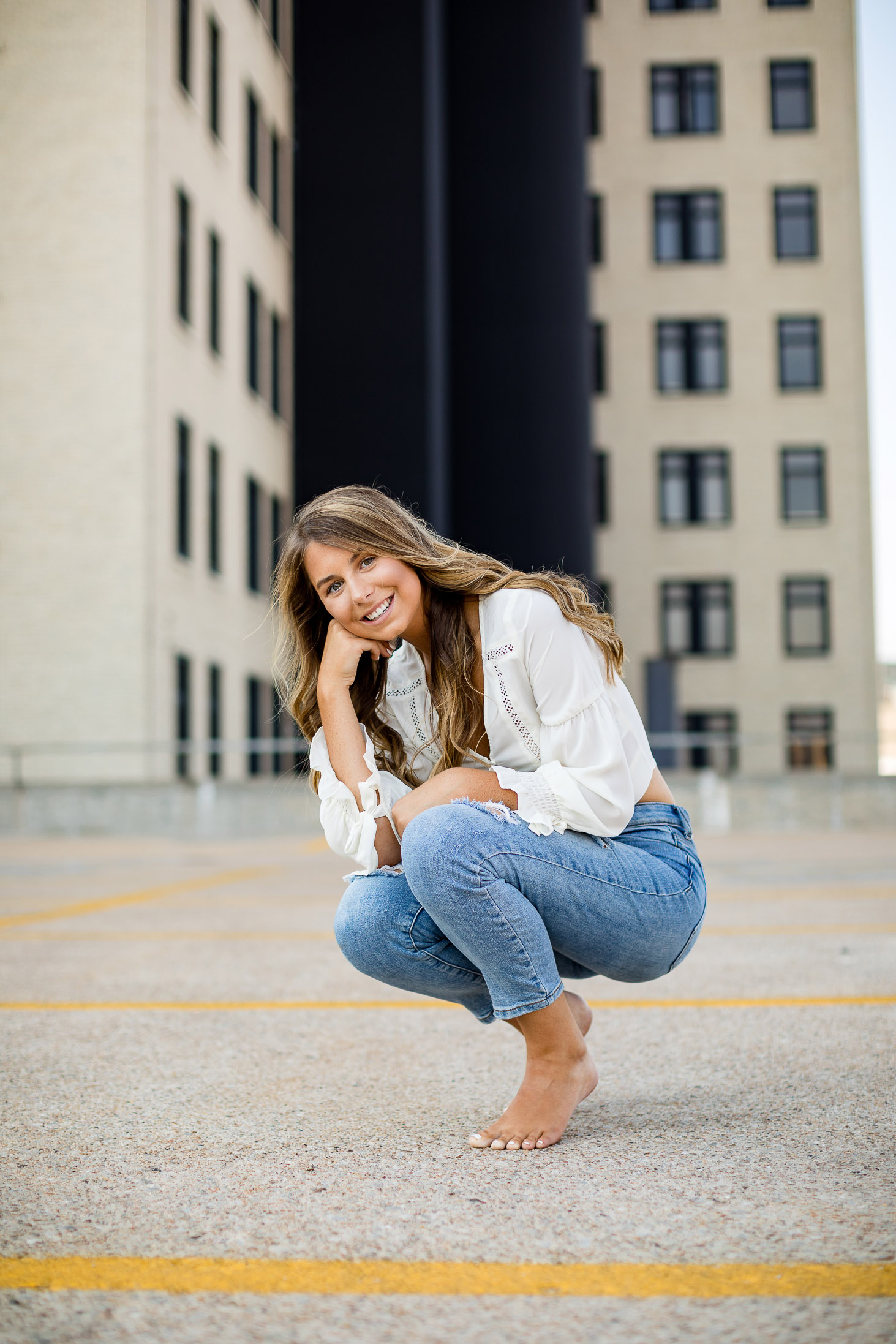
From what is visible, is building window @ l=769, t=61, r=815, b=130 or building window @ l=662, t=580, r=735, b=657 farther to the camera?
building window @ l=769, t=61, r=815, b=130

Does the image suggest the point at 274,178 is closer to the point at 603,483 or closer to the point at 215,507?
the point at 215,507

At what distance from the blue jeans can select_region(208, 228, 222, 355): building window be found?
21311 mm

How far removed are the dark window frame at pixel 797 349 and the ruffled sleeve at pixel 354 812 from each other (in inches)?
1367

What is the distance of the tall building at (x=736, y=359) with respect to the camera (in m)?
35.0

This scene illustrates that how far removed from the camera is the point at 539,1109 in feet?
8.44

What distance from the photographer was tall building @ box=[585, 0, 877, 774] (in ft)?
115

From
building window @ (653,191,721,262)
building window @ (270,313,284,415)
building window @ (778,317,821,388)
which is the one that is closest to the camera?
building window @ (270,313,284,415)

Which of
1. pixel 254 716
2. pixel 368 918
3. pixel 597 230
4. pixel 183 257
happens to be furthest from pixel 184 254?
pixel 368 918

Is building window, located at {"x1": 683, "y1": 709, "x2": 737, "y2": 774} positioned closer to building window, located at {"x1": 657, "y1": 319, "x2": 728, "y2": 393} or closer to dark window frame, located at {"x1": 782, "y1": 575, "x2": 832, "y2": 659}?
dark window frame, located at {"x1": 782, "y1": 575, "x2": 832, "y2": 659}

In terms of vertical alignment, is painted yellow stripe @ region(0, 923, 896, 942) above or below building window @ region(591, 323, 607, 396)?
below

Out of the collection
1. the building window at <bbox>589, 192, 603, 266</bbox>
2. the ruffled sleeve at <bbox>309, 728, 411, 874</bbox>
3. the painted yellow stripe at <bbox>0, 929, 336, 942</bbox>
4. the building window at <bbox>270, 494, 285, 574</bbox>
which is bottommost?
the painted yellow stripe at <bbox>0, 929, 336, 942</bbox>

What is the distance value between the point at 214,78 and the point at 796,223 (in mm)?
18031

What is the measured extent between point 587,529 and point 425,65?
861 cm

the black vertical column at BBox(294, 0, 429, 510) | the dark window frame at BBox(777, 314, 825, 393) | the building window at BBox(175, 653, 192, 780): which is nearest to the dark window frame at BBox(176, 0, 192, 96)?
the black vertical column at BBox(294, 0, 429, 510)
